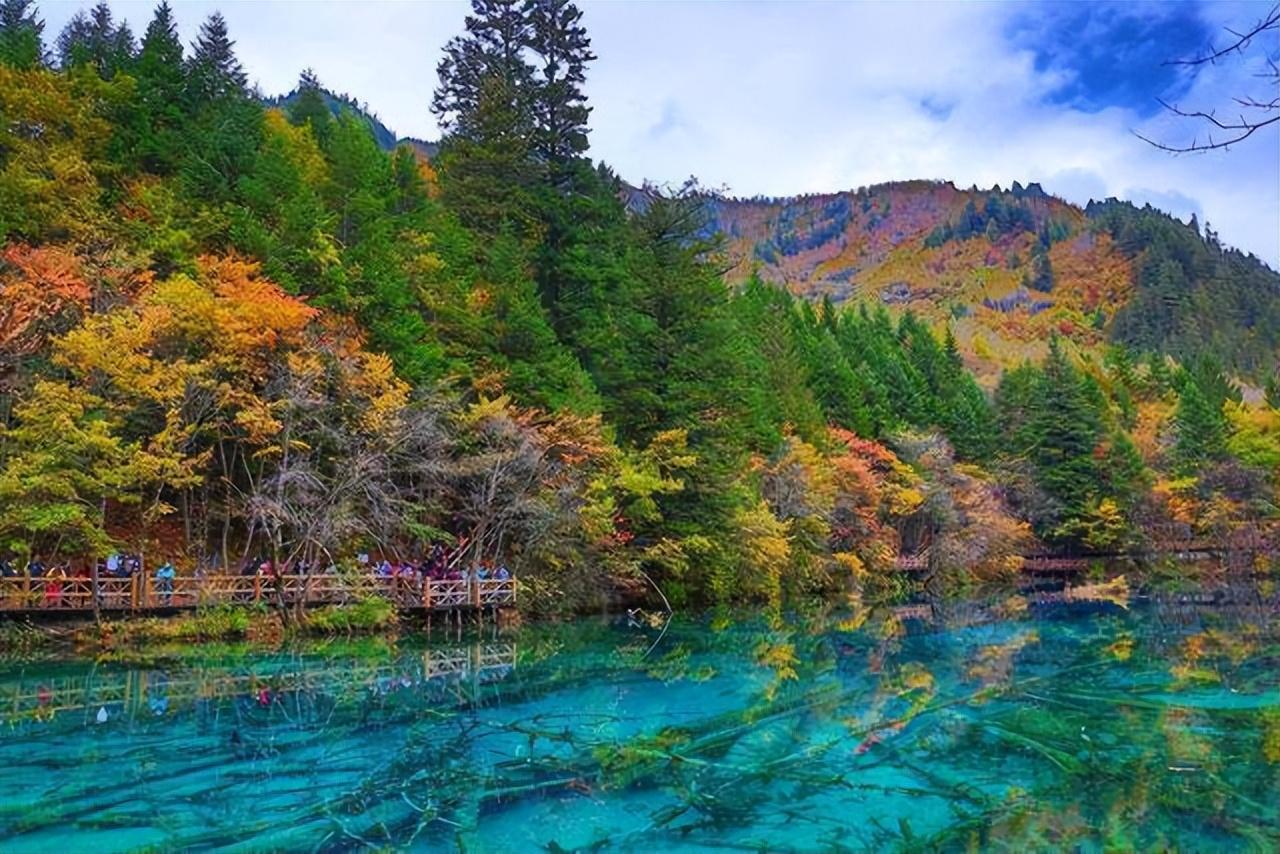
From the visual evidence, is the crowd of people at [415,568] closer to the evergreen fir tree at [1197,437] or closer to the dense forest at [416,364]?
the dense forest at [416,364]

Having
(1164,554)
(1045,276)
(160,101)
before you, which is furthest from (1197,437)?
(1045,276)

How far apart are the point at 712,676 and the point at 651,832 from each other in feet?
29.3

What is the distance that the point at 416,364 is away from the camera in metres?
24.3

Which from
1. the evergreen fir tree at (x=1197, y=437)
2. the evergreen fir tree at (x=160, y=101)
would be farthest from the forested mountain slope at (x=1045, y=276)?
the evergreen fir tree at (x=160, y=101)

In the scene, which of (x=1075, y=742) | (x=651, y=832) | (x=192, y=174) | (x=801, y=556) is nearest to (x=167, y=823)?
(x=651, y=832)

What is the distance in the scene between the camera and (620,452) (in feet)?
86.4

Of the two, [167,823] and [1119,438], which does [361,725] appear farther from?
[1119,438]

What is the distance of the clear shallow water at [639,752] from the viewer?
7191 mm

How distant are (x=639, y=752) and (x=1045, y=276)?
6145 inches

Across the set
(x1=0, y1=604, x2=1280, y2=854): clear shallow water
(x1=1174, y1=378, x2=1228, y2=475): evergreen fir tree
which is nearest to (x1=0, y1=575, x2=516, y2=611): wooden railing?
(x1=0, y1=604, x2=1280, y2=854): clear shallow water

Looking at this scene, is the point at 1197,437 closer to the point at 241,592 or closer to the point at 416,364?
the point at 416,364

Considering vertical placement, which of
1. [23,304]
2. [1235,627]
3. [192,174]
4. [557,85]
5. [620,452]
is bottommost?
[1235,627]

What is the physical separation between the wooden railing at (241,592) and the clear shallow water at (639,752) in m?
1.75

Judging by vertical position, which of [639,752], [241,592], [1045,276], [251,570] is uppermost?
[1045,276]
